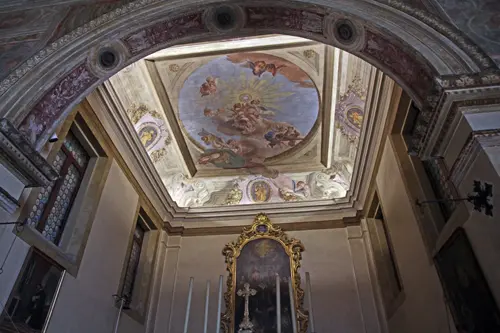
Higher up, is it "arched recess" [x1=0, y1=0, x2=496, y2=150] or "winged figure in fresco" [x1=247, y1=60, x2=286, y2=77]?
"winged figure in fresco" [x1=247, y1=60, x2=286, y2=77]

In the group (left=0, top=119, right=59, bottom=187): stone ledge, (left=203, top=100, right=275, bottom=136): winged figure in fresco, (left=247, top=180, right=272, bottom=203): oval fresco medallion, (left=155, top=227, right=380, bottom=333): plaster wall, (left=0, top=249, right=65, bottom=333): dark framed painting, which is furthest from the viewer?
(left=247, top=180, right=272, bottom=203): oval fresco medallion

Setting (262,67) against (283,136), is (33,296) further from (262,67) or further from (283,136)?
(283,136)

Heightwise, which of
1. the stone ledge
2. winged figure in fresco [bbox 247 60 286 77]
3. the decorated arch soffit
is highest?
winged figure in fresco [bbox 247 60 286 77]

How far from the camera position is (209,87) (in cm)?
911

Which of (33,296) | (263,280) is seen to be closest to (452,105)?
(33,296)

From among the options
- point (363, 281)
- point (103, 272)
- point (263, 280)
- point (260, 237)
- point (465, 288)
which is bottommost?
point (465, 288)

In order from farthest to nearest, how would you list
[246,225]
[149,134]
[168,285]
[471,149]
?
[246,225], [168,285], [149,134], [471,149]

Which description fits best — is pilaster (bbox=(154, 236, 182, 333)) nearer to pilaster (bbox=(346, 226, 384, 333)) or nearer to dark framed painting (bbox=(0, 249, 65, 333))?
dark framed painting (bbox=(0, 249, 65, 333))

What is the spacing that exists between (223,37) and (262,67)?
3.01m

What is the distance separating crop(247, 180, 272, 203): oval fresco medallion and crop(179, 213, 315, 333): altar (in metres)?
0.80

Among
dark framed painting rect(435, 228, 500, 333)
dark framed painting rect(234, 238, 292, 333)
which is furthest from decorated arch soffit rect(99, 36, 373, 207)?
dark framed painting rect(435, 228, 500, 333)

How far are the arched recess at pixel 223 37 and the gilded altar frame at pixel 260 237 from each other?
19.4 ft

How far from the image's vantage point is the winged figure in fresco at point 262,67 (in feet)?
28.2

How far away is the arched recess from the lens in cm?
410
